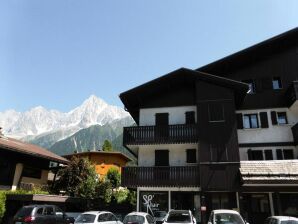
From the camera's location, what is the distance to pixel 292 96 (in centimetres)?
2572

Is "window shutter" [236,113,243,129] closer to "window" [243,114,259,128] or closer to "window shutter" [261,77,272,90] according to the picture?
"window" [243,114,259,128]

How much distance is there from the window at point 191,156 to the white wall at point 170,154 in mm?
263

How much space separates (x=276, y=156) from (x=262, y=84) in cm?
658

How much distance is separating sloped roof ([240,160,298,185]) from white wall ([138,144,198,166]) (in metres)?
5.05

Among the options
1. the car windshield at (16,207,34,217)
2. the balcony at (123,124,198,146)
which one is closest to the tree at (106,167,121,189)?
the balcony at (123,124,198,146)

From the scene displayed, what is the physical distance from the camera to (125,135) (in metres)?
27.4

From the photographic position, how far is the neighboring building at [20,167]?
26.2 meters

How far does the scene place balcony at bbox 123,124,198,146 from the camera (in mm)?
25844

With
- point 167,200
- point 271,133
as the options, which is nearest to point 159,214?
point 167,200

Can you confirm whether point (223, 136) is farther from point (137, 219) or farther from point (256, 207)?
point (137, 219)

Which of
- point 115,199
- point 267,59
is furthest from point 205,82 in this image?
point 115,199

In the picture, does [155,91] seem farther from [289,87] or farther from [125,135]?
[289,87]

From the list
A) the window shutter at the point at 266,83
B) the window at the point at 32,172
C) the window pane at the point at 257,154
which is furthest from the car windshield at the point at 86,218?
the window shutter at the point at 266,83

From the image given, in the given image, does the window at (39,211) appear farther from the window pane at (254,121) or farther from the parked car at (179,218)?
the window pane at (254,121)
